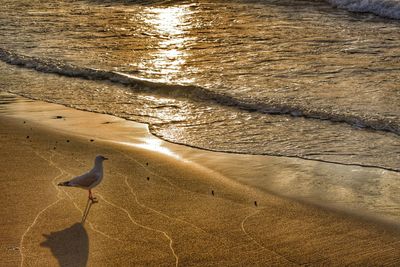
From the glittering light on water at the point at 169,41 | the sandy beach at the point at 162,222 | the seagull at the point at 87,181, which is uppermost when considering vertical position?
the seagull at the point at 87,181

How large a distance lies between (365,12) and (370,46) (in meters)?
5.07

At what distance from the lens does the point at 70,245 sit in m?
6.29

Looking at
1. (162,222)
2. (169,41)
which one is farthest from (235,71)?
(162,222)

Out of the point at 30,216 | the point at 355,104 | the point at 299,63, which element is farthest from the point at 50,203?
the point at 299,63

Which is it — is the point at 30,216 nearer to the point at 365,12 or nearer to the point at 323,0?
the point at 365,12

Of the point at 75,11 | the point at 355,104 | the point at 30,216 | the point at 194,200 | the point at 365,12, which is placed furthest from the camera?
the point at 75,11

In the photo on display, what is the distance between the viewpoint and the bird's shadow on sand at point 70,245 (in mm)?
6022

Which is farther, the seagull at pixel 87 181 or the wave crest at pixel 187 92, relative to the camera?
the wave crest at pixel 187 92

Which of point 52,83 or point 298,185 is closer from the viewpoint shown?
point 298,185

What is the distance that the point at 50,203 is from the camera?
7.14 meters

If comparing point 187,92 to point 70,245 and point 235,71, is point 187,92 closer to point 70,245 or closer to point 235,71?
point 235,71

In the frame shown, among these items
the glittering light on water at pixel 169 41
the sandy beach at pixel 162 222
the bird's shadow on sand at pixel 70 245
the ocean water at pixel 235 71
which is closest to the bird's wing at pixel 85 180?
the sandy beach at pixel 162 222

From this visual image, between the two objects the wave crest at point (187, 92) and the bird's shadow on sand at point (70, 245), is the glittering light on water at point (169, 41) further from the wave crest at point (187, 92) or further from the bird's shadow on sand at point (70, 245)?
the bird's shadow on sand at point (70, 245)

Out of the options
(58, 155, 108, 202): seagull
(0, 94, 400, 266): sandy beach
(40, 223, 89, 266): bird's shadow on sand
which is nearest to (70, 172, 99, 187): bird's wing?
(58, 155, 108, 202): seagull
